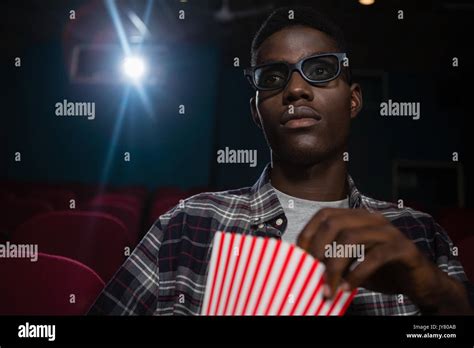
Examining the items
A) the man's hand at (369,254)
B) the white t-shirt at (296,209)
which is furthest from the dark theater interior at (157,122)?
the man's hand at (369,254)

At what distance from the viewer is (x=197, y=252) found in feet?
2.93

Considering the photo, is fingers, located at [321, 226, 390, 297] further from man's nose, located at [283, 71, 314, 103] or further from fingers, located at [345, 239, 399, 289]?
man's nose, located at [283, 71, 314, 103]

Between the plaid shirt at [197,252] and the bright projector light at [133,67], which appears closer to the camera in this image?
the plaid shirt at [197,252]

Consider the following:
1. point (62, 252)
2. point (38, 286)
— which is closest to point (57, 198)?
point (62, 252)

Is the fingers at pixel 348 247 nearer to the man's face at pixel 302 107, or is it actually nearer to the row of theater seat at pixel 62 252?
the man's face at pixel 302 107

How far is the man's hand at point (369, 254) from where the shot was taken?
0.56m

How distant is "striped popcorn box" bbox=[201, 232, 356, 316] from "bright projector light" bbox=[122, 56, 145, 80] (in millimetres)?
3711

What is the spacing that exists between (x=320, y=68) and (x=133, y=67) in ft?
12.5

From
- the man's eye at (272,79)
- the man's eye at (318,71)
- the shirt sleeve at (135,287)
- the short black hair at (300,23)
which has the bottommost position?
the shirt sleeve at (135,287)

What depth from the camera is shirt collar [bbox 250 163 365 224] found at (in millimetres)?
924

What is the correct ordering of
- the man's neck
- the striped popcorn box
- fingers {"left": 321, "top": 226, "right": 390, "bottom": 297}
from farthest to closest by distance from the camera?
the man's neck < the striped popcorn box < fingers {"left": 321, "top": 226, "right": 390, "bottom": 297}

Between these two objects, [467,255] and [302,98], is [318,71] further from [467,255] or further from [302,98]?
[467,255]

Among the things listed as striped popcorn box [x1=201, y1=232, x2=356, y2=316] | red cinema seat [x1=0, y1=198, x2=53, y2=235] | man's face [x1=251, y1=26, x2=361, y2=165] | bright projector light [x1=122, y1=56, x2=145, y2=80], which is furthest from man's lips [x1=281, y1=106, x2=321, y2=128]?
bright projector light [x1=122, y1=56, x2=145, y2=80]

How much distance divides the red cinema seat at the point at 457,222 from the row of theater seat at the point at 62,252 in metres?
0.73
